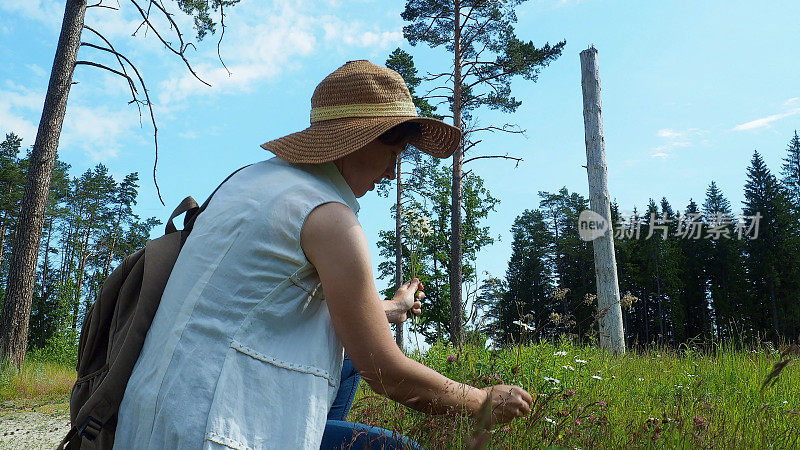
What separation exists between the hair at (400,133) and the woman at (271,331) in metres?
0.17

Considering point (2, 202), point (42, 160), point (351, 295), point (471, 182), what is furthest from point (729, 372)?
point (2, 202)

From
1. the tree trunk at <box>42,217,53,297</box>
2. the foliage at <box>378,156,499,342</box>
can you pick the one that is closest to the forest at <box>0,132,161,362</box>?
the tree trunk at <box>42,217,53,297</box>

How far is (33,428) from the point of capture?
5570 millimetres

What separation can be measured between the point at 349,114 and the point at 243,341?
29.6 inches

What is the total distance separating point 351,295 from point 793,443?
2698 millimetres

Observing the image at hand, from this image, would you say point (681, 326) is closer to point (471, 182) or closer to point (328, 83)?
point (471, 182)

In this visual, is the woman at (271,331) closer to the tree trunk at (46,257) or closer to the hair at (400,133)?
the hair at (400,133)

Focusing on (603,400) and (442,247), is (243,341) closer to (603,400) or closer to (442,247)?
(603,400)

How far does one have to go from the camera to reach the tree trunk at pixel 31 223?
8.14m

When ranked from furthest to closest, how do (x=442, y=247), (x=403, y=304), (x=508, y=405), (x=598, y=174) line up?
(x=442, y=247)
(x=598, y=174)
(x=403, y=304)
(x=508, y=405)

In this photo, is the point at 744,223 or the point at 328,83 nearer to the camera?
the point at 328,83

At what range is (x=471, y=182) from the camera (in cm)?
2741

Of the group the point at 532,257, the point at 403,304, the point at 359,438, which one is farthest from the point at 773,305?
the point at 359,438

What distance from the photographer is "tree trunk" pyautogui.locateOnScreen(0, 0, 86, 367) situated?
26.7 feet
